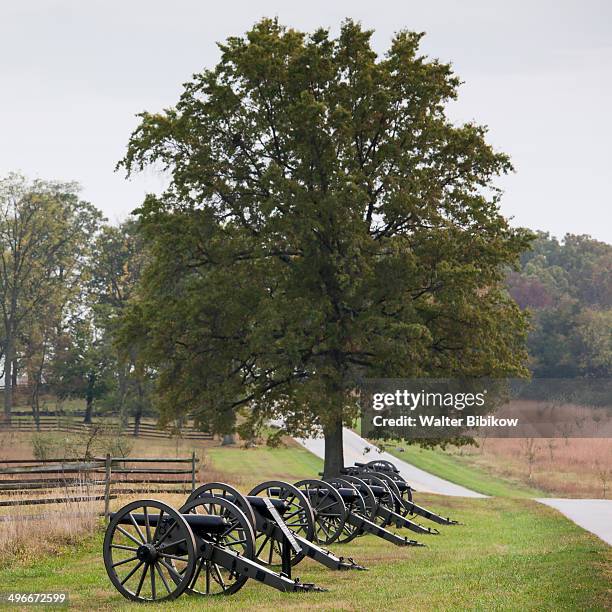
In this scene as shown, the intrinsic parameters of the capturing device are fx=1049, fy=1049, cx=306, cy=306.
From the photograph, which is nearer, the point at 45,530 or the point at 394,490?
the point at 45,530

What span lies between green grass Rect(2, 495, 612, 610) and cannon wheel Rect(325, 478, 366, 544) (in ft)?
0.81

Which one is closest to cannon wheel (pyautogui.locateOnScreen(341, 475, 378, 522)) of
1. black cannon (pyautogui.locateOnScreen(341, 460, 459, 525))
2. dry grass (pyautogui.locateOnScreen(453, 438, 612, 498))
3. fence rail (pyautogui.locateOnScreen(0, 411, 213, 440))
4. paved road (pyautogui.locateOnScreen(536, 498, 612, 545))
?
black cannon (pyautogui.locateOnScreen(341, 460, 459, 525))

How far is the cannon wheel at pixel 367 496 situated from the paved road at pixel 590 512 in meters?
4.84

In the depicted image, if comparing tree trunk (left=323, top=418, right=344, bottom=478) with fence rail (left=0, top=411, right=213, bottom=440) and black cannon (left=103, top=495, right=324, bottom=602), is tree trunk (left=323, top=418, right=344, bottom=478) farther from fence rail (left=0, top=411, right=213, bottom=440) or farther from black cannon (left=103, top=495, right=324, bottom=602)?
fence rail (left=0, top=411, right=213, bottom=440)

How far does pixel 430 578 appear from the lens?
1412 centimetres

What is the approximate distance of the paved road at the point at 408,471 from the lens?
40.9 metres

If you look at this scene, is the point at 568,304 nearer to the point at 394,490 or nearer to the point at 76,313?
the point at 76,313

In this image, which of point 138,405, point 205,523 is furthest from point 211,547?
point 138,405

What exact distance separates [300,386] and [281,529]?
16001 millimetres

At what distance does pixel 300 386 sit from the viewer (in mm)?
30234

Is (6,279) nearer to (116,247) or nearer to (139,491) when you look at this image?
(116,247)

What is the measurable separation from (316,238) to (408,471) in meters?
21.6

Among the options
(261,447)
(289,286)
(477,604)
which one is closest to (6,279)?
(261,447)

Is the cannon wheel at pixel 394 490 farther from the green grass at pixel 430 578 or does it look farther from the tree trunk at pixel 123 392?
the tree trunk at pixel 123 392
